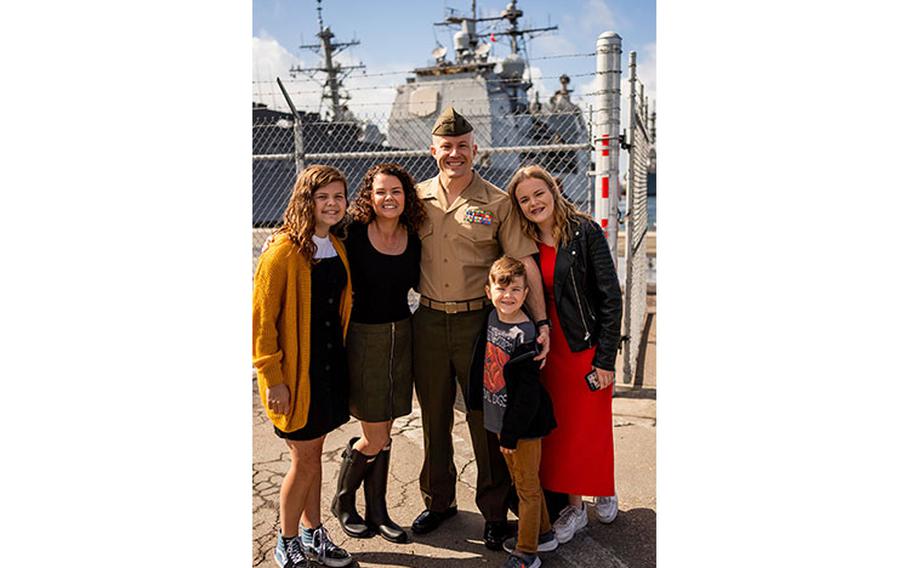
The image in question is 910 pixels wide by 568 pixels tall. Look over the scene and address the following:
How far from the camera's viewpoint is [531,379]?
9.25ft

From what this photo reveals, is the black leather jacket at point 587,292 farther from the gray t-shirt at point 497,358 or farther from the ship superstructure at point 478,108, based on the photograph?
the ship superstructure at point 478,108

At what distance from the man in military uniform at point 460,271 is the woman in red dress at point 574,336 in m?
0.15

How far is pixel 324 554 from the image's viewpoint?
2982 millimetres

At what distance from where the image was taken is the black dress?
9.26ft

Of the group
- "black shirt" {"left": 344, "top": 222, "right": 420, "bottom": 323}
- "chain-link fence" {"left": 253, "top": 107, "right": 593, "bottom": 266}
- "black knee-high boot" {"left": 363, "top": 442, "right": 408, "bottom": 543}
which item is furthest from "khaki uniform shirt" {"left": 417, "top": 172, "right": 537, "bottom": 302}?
"chain-link fence" {"left": 253, "top": 107, "right": 593, "bottom": 266}

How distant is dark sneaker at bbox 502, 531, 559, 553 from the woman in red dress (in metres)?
0.08

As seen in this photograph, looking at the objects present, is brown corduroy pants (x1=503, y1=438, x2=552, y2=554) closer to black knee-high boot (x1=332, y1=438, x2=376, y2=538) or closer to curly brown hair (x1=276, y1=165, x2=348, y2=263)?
black knee-high boot (x1=332, y1=438, x2=376, y2=538)

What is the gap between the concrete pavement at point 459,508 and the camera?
3.01 m

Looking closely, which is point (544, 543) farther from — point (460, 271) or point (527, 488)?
point (460, 271)

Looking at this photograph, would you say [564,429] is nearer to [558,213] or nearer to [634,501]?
[634,501]

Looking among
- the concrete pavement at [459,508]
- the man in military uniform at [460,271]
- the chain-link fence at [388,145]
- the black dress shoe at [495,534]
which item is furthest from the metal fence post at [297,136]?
the chain-link fence at [388,145]

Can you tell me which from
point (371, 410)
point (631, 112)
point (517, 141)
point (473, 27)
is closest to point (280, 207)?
point (517, 141)

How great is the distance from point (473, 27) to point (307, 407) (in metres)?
25.4

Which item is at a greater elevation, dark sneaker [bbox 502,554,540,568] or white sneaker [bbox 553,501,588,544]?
white sneaker [bbox 553,501,588,544]
